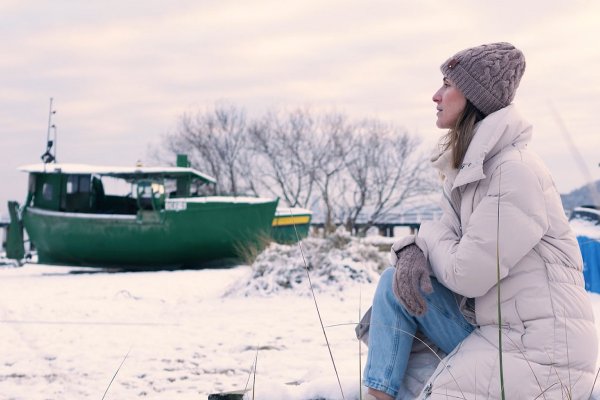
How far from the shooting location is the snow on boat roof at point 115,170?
16172 millimetres

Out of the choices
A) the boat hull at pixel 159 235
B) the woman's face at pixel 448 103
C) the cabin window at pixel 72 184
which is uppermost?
the woman's face at pixel 448 103

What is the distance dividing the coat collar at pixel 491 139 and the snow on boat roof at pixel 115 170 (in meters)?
14.3

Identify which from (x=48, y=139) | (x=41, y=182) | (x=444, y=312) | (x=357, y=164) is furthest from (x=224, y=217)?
(x=357, y=164)

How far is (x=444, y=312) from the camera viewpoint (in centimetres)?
220

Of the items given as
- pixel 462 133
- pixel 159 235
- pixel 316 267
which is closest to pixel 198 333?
pixel 316 267

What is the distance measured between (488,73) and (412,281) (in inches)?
25.8

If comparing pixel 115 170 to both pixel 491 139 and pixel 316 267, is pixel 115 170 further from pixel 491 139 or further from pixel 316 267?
pixel 491 139

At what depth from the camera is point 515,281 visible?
1.98m

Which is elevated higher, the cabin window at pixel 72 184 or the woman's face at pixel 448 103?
the woman's face at pixel 448 103

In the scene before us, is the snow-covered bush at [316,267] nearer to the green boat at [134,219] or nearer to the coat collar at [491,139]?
the green boat at [134,219]

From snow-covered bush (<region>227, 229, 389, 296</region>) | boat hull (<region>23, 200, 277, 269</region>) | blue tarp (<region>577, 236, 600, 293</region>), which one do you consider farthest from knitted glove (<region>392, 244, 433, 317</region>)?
boat hull (<region>23, 200, 277, 269</region>)

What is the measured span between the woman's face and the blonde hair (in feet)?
0.06

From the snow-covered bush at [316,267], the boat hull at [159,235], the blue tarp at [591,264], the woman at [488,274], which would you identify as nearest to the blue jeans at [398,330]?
the woman at [488,274]

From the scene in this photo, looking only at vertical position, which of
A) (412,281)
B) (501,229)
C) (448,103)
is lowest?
(412,281)
